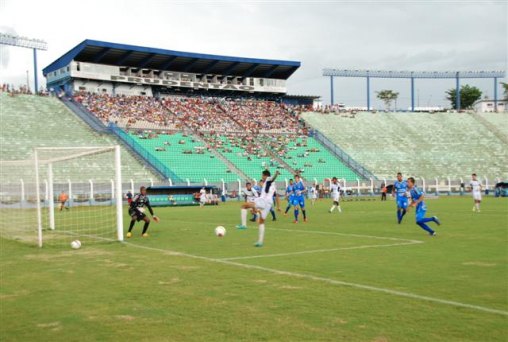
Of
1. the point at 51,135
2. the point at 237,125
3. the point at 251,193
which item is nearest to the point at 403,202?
the point at 251,193

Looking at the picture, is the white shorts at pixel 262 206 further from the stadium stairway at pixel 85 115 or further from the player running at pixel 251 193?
the stadium stairway at pixel 85 115

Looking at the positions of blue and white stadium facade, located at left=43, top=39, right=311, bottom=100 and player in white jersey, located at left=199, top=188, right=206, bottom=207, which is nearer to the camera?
player in white jersey, located at left=199, top=188, right=206, bottom=207

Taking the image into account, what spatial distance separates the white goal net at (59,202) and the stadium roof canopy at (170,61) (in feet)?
70.5

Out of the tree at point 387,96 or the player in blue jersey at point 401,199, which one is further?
the tree at point 387,96

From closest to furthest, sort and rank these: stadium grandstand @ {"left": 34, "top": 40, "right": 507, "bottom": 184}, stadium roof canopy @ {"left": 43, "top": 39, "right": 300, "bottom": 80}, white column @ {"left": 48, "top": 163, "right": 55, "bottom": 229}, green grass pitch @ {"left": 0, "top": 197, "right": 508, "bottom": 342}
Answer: green grass pitch @ {"left": 0, "top": 197, "right": 508, "bottom": 342}, white column @ {"left": 48, "top": 163, "right": 55, "bottom": 229}, stadium grandstand @ {"left": 34, "top": 40, "right": 507, "bottom": 184}, stadium roof canopy @ {"left": 43, "top": 39, "right": 300, "bottom": 80}

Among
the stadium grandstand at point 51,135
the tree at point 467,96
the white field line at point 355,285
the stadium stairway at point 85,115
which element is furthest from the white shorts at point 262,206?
the tree at point 467,96

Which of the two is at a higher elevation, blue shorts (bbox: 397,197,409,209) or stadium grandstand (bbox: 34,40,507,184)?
stadium grandstand (bbox: 34,40,507,184)

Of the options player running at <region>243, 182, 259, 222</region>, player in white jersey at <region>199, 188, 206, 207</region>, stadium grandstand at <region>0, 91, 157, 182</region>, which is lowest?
player in white jersey at <region>199, 188, 206, 207</region>

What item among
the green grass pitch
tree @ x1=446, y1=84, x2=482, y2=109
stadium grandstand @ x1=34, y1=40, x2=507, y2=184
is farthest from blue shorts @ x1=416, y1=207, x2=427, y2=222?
tree @ x1=446, y1=84, x2=482, y2=109

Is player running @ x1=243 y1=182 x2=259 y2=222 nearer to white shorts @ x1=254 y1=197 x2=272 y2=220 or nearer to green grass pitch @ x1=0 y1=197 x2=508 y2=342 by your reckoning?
green grass pitch @ x1=0 y1=197 x2=508 y2=342

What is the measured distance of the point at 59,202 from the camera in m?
36.4

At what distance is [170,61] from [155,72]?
2211mm

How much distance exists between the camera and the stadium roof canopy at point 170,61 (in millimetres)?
59781

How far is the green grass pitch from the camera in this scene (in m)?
6.88
